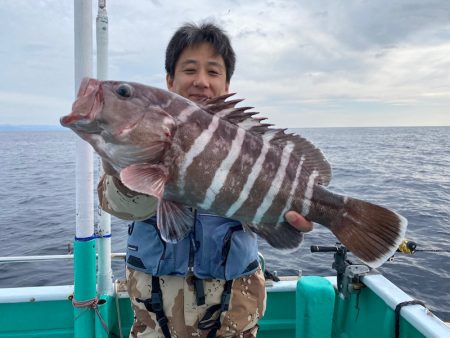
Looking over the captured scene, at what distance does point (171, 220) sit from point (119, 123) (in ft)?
2.18

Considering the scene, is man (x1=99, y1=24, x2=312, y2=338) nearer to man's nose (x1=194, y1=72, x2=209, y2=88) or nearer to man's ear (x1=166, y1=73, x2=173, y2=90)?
man's nose (x1=194, y1=72, x2=209, y2=88)

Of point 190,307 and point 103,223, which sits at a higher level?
point 103,223

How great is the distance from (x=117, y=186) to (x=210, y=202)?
0.65m

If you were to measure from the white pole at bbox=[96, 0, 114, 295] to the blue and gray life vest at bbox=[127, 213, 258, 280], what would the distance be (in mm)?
1039

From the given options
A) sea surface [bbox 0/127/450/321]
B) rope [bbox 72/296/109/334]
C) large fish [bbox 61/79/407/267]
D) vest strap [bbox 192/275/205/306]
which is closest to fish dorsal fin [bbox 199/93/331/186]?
large fish [bbox 61/79/407/267]

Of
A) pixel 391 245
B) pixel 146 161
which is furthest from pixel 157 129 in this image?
pixel 391 245

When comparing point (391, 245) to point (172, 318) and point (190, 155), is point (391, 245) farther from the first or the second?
point (172, 318)

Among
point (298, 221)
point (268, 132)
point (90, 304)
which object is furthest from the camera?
point (90, 304)

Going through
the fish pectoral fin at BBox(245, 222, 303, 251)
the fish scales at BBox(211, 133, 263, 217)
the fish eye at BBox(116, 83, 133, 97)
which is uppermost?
the fish eye at BBox(116, 83, 133, 97)

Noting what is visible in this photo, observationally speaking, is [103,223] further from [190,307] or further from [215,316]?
[215,316]

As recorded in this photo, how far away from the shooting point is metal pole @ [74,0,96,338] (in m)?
3.54

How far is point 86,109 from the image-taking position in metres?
2.24

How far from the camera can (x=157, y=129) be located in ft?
7.49

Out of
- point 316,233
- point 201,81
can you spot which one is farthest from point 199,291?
point 316,233
